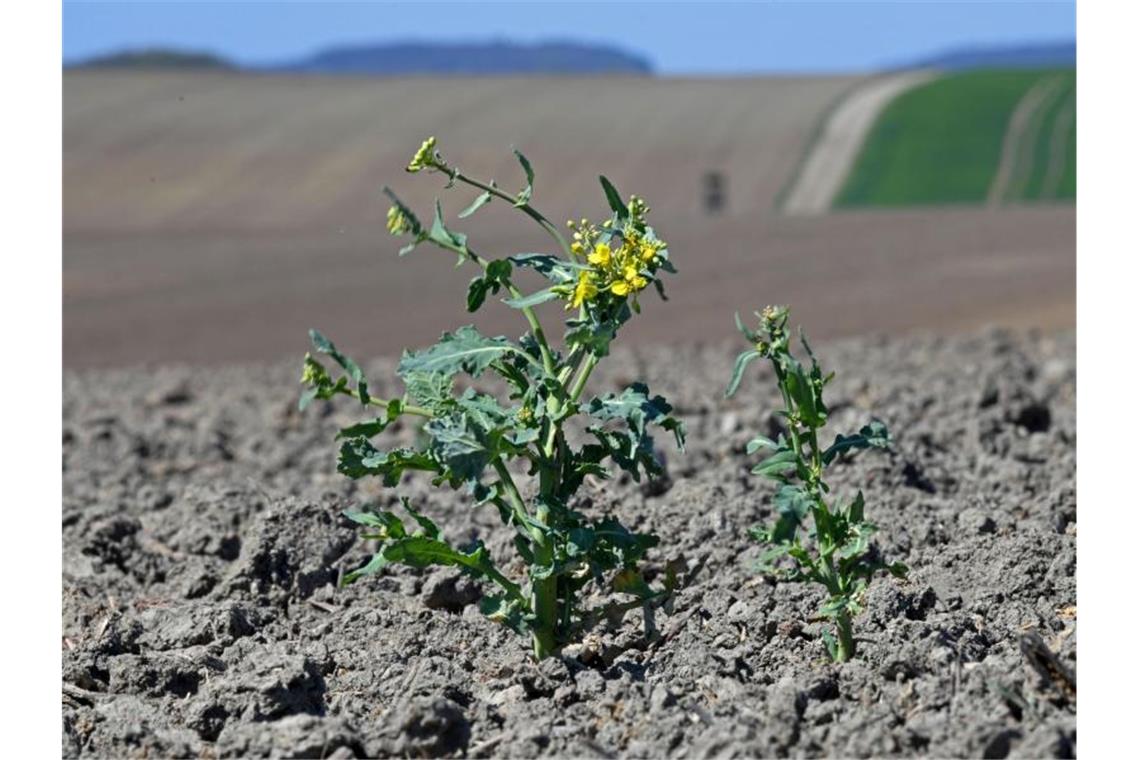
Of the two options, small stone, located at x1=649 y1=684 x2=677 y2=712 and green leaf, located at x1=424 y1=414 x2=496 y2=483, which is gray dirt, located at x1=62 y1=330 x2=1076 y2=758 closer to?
small stone, located at x1=649 y1=684 x2=677 y2=712

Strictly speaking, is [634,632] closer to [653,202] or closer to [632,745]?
[632,745]

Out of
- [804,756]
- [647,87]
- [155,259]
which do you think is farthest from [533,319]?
[647,87]

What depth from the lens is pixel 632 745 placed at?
3.36 metres

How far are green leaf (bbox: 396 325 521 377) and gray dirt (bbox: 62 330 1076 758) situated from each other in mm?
728

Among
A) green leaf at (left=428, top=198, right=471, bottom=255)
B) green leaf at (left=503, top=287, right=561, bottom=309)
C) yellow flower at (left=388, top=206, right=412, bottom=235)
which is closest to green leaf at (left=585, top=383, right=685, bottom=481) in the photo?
green leaf at (left=503, top=287, right=561, bottom=309)

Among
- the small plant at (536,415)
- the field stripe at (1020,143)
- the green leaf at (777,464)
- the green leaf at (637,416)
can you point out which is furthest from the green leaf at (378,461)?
the field stripe at (1020,143)

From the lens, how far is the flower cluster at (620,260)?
359 cm

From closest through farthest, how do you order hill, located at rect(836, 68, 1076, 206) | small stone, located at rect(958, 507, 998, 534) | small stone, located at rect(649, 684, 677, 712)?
1. small stone, located at rect(649, 684, 677, 712)
2. small stone, located at rect(958, 507, 998, 534)
3. hill, located at rect(836, 68, 1076, 206)

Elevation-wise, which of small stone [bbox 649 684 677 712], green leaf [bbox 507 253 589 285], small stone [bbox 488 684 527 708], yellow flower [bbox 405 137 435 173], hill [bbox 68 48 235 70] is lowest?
A: small stone [bbox 649 684 677 712]

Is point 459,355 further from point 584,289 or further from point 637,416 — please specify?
point 637,416

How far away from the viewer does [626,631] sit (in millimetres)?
4145

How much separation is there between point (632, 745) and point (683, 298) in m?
16.2

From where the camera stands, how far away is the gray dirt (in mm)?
3369

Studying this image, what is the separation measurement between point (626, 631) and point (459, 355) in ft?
3.15
